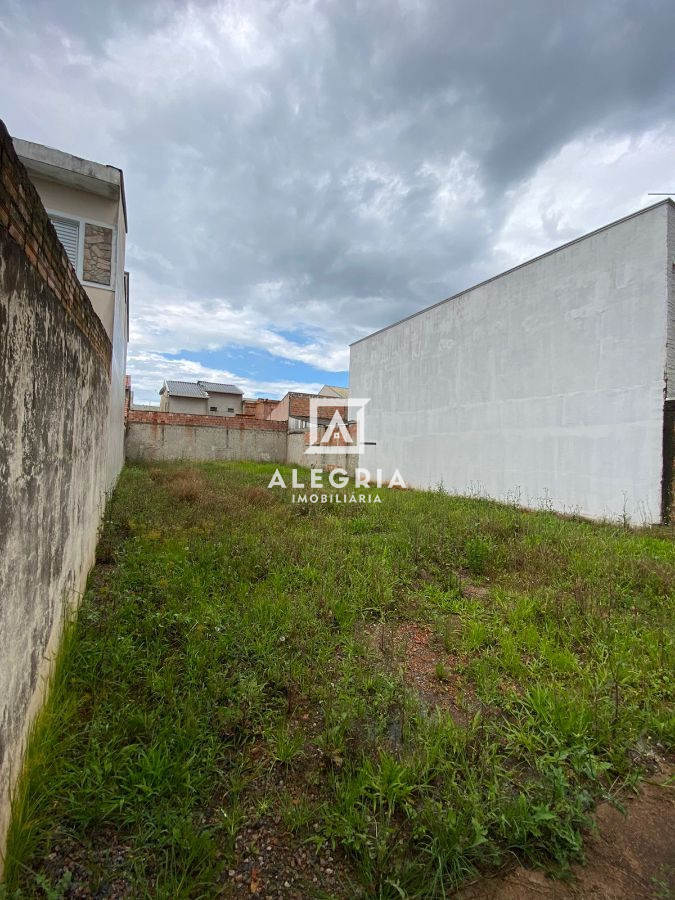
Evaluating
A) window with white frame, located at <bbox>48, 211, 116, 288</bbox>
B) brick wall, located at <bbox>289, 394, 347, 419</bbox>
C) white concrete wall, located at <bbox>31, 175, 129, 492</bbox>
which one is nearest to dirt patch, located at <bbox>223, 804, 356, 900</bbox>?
white concrete wall, located at <bbox>31, 175, 129, 492</bbox>

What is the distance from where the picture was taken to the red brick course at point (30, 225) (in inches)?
38.4

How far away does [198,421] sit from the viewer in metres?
14.7

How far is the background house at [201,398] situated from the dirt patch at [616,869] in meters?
25.7

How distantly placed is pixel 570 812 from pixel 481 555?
8.94 feet

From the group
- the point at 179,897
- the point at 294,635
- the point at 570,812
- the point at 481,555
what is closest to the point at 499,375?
the point at 481,555

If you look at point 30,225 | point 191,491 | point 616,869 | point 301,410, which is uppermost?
point 301,410

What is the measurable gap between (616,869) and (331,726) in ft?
3.36

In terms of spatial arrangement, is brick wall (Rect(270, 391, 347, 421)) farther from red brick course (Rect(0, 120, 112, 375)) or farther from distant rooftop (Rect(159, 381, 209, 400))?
red brick course (Rect(0, 120, 112, 375))

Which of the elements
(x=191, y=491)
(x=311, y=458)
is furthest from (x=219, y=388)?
(x=191, y=491)

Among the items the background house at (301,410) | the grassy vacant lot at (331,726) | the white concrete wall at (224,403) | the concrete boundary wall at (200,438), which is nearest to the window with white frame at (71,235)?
the grassy vacant lot at (331,726)

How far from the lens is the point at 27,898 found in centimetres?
106

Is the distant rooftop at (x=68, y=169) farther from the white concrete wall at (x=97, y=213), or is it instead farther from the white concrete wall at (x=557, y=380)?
the white concrete wall at (x=557, y=380)

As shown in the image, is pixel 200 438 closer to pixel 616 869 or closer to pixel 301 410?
pixel 301 410

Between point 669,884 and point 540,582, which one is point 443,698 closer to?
point 669,884
